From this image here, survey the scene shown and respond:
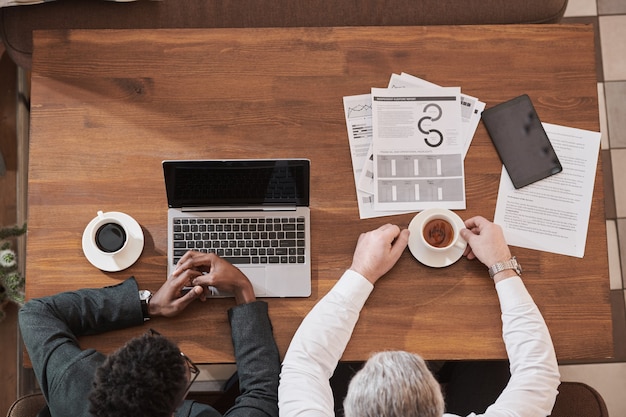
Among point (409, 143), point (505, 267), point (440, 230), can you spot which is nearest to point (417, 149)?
point (409, 143)

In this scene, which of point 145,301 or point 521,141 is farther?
point 521,141

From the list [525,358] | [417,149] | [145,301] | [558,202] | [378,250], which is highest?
[417,149]

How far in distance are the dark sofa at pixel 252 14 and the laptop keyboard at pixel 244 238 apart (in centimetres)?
63

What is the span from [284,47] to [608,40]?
60.1 inches

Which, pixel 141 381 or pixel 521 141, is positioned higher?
pixel 521 141

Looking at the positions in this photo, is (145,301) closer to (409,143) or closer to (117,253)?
(117,253)

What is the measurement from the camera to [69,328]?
4.55ft

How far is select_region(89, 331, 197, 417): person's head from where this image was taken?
3.55 ft

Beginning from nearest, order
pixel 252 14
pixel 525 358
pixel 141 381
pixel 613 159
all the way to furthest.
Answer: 1. pixel 141 381
2. pixel 525 358
3. pixel 252 14
4. pixel 613 159

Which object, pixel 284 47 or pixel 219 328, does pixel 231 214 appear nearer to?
pixel 219 328

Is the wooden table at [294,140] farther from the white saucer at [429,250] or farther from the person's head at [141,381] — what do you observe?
the person's head at [141,381]

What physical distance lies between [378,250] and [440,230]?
0.17 metres

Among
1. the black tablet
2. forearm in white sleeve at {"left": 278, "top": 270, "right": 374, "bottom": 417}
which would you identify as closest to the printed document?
the black tablet

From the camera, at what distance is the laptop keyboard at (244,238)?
4.82 ft
